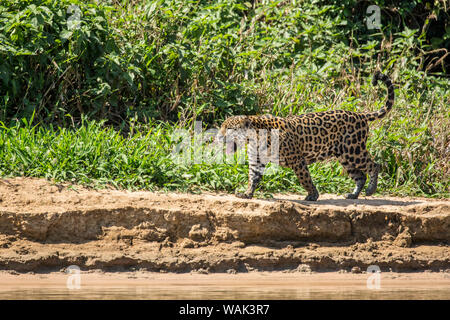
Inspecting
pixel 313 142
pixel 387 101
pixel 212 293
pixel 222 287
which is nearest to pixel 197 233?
pixel 222 287

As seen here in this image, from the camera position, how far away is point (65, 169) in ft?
22.9

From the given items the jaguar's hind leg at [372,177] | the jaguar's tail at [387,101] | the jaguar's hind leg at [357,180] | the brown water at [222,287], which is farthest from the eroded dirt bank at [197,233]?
the jaguar's tail at [387,101]

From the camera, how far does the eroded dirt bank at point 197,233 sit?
6.23 metres

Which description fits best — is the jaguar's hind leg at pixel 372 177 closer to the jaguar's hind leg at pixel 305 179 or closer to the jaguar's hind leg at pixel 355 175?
the jaguar's hind leg at pixel 355 175

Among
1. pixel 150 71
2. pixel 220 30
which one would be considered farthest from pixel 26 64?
pixel 220 30

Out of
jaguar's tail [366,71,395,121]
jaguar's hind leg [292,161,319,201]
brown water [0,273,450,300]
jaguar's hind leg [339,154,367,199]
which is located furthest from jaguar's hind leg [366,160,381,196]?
brown water [0,273,450,300]

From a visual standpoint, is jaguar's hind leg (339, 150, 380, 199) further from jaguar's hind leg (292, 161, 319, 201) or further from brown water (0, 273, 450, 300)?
brown water (0, 273, 450, 300)

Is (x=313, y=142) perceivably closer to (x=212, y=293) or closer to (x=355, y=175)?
(x=355, y=175)

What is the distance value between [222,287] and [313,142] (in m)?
2.07

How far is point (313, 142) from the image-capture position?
23.9 ft

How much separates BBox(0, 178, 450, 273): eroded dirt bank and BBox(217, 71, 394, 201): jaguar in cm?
46

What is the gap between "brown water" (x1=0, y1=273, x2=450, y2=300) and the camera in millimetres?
5598
